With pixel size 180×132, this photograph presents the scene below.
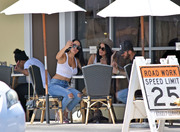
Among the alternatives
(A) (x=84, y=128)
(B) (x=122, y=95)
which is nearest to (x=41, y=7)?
(A) (x=84, y=128)

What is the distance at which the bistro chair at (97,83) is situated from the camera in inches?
380

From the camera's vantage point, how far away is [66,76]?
33.5 ft

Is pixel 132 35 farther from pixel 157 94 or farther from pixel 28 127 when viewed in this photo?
pixel 157 94

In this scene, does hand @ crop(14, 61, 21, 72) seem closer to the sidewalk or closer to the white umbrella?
the sidewalk

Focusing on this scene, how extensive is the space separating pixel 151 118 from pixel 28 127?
299cm

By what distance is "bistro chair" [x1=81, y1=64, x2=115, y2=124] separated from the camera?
31.7ft

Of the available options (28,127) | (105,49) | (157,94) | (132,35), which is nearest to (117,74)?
(105,49)

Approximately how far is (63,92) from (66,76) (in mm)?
344

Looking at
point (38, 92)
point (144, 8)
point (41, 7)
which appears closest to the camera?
point (144, 8)

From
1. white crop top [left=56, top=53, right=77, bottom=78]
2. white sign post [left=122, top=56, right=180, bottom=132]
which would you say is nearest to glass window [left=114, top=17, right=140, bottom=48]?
white crop top [left=56, top=53, right=77, bottom=78]

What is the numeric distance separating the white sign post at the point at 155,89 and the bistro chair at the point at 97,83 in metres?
1.89

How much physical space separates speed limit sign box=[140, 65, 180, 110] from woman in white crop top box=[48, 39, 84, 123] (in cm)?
275

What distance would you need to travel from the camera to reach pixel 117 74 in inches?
412

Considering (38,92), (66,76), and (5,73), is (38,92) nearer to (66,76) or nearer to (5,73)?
(66,76)
